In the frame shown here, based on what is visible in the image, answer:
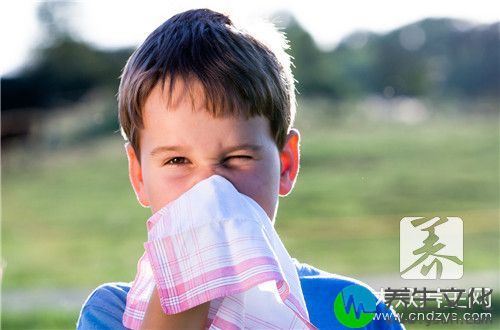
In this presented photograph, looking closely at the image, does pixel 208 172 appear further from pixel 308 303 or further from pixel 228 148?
pixel 308 303

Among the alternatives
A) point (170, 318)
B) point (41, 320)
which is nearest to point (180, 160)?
point (170, 318)

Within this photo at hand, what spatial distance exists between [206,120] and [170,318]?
0.34 meters

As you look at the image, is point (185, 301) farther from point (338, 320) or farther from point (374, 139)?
point (374, 139)

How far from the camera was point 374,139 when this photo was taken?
1587cm

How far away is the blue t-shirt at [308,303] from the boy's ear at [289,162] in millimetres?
144

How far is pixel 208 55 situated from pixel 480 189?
1370 cm

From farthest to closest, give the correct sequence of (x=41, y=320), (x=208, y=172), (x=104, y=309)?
(x=41, y=320) → (x=104, y=309) → (x=208, y=172)

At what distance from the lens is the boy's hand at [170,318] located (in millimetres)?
1198

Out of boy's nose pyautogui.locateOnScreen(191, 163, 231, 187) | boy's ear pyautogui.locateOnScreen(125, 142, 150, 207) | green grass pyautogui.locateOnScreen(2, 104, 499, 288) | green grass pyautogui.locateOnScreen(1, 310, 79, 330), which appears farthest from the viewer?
green grass pyautogui.locateOnScreen(2, 104, 499, 288)

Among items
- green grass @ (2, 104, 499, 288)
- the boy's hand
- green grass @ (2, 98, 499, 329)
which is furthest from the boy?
green grass @ (2, 104, 499, 288)

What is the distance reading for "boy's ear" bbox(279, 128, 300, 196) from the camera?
156 centimetres

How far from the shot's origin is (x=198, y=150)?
137 centimetres

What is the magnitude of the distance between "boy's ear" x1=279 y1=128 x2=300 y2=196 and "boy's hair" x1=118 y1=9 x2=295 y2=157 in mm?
29

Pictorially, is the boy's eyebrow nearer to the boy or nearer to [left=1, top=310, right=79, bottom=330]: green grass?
the boy
